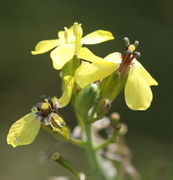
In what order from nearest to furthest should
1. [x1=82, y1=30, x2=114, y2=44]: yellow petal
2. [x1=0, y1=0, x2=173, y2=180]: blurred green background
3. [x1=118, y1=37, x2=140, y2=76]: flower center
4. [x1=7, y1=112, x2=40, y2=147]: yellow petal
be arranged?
[x1=7, y1=112, x2=40, y2=147]: yellow petal < [x1=118, y1=37, x2=140, y2=76]: flower center < [x1=82, y1=30, x2=114, y2=44]: yellow petal < [x1=0, y1=0, x2=173, y2=180]: blurred green background

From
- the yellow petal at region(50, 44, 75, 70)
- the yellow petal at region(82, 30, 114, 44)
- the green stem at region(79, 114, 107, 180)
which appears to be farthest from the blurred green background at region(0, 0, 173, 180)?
the yellow petal at region(50, 44, 75, 70)

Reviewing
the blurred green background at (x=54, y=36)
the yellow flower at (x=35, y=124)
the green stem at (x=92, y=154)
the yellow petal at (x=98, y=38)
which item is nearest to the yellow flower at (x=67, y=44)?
the yellow petal at (x=98, y=38)

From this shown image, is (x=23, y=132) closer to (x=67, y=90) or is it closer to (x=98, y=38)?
(x=67, y=90)

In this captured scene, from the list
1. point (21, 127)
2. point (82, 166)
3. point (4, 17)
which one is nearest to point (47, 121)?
point (21, 127)

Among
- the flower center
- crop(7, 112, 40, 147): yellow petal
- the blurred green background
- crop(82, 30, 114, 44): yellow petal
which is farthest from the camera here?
the blurred green background

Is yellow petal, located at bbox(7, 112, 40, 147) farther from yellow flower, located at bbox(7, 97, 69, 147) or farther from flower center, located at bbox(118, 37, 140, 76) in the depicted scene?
flower center, located at bbox(118, 37, 140, 76)

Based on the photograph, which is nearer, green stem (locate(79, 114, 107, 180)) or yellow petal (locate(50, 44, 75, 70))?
yellow petal (locate(50, 44, 75, 70))
